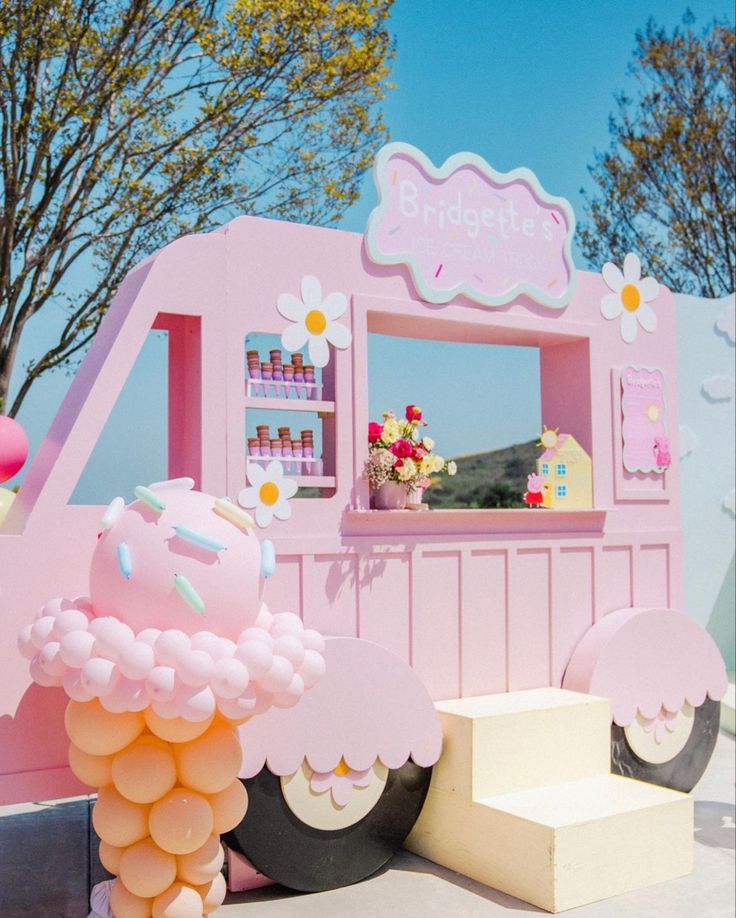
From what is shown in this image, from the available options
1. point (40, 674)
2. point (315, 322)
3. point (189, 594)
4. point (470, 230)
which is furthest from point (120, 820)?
point (470, 230)

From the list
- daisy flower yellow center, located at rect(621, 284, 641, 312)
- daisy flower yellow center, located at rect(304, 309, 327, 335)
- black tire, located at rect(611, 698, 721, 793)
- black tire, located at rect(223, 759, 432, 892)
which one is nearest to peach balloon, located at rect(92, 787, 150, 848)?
black tire, located at rect(223, 759, 432, 892)

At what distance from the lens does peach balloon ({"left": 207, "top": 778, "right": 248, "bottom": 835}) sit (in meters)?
3.20

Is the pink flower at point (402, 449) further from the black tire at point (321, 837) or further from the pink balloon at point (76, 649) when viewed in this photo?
the pink balloon at point (76, 649)

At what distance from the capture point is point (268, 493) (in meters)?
3.97

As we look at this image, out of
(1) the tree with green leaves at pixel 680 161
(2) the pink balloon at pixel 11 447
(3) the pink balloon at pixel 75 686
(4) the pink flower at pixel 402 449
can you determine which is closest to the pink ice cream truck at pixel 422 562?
(4) the pink flower at pixel 402 449

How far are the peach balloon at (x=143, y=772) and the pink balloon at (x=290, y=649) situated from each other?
48cm

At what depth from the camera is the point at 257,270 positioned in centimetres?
403

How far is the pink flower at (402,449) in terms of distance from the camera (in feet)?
14.1

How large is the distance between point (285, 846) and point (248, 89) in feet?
25.1

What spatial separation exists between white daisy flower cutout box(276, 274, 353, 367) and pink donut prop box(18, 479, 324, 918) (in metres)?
1.13

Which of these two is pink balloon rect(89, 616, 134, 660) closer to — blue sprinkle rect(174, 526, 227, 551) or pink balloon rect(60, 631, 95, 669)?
pink balloon rect(60, 631, 95, 669)

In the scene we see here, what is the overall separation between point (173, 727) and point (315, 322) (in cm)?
183

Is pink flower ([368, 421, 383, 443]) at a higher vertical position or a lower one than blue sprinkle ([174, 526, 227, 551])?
higher

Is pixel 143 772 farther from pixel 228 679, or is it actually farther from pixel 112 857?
pixel 228 679
